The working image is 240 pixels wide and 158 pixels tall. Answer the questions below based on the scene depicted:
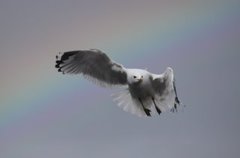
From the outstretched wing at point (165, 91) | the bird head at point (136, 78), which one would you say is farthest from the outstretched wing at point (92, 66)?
the outstretched wing at point (165, 91)

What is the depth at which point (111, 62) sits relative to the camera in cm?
538

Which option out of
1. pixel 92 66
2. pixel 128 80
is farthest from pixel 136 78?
pixel 92 66

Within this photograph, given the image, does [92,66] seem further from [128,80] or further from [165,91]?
[165,91]

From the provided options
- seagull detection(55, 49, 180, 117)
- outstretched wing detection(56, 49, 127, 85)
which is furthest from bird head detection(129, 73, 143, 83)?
outstretched wing detection(56, 49, 127, 85)

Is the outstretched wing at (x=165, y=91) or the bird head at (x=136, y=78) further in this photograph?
the bird head at (x=136, y=78)

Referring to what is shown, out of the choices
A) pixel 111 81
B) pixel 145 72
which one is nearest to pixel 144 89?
pixel 145 72

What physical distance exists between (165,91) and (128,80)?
0.37m

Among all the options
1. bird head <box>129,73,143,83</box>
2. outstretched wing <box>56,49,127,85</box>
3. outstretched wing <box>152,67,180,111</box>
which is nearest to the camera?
outstretched wing <box>152,67,180,111</box>

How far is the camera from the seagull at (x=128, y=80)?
509 centimetres

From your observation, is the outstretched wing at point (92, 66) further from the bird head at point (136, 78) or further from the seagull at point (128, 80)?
the bird head at point (136, 78)

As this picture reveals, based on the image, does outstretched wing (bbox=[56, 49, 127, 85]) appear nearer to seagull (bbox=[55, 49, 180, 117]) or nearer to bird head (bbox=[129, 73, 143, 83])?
seagull (bbox=[55, 49, 180, 117])

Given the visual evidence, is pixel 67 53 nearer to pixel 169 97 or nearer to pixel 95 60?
pixel 95 60

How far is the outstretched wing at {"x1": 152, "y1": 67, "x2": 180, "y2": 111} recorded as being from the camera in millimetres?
4965

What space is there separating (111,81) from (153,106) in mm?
521
